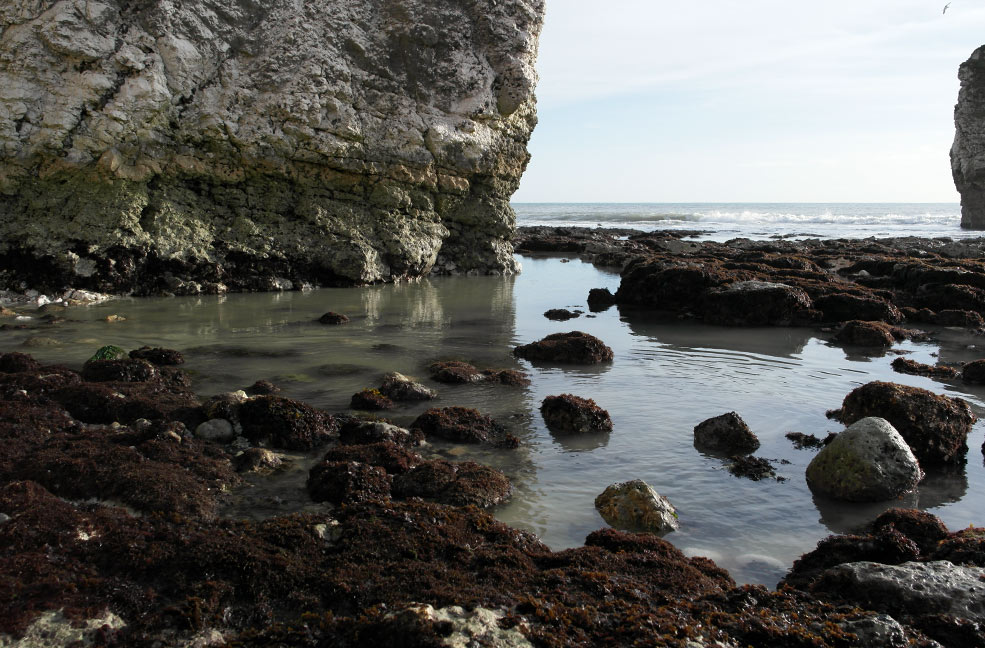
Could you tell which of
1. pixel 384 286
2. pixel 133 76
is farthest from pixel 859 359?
pixel 133 76

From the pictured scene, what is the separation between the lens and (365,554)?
4.48m

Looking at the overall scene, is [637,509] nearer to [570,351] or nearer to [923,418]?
[923,418]

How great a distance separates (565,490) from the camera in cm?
632

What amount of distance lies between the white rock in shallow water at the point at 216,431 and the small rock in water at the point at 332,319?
733cm

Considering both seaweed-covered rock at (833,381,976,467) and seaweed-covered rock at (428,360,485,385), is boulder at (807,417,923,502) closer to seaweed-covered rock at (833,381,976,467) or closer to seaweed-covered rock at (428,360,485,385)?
seaweed-covered rock at (833,381,976,467)

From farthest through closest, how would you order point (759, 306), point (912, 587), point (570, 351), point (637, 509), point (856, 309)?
point (856, 309) < point (759, 306) < point (570, 351) < point (637, 509) < point (912, 587)

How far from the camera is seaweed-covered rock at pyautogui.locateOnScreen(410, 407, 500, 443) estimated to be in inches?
303

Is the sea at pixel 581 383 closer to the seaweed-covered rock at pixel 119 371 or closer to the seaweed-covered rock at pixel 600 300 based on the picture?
the seaweed-covered rock at pixel 600 300

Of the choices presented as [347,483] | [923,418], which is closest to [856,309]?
[923,418]

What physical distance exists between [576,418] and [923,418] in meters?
3.71

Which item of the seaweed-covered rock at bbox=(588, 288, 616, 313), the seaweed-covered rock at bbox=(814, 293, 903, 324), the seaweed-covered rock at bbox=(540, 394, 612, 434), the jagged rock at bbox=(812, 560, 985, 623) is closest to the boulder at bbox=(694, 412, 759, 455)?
the seaweed-covered rock at bbox=(540, 394, 612, 434)

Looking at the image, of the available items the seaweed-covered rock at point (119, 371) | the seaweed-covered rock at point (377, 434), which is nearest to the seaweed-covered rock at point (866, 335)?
the seaweed-covered rock at point (377, 434)

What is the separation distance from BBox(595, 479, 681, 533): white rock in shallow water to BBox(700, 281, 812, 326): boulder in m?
11.2

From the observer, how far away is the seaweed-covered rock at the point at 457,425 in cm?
769
